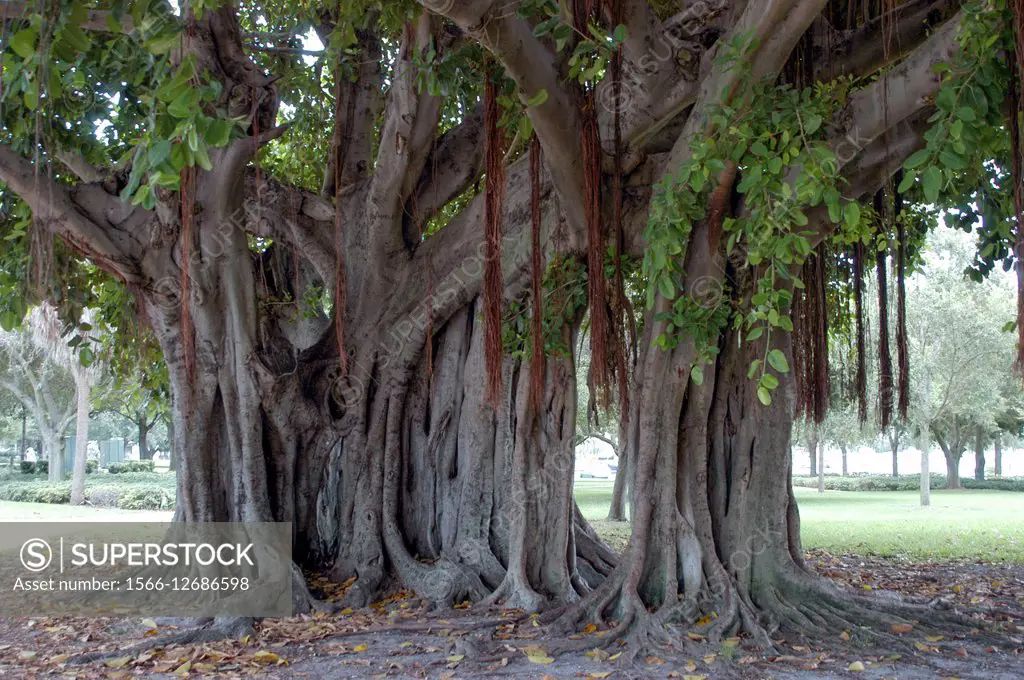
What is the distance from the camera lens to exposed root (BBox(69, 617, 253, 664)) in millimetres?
4438

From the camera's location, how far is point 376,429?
627cm

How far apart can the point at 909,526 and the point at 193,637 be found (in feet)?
34.0

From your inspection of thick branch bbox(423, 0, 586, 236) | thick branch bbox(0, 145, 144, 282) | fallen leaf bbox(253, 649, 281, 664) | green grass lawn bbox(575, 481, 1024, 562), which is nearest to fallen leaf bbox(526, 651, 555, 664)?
fallen leaf bbox(253, 649, 281, 664)

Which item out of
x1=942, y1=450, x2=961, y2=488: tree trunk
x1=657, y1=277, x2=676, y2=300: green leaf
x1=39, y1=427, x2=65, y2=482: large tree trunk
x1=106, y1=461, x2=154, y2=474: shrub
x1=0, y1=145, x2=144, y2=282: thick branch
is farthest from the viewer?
x1=106, y1=461, x2=154, y2=474: shrub

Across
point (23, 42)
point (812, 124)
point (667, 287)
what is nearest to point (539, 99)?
point (667, 287)

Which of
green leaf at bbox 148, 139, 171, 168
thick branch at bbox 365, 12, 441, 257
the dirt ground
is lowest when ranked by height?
the dirt ground

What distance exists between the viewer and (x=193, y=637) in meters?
4.74

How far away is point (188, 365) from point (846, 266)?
16.7 ft

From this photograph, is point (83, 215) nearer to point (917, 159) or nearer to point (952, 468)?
point (917, 159)

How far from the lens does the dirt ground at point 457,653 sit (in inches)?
161

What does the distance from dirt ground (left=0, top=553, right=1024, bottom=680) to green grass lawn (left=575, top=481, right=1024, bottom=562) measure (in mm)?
3964

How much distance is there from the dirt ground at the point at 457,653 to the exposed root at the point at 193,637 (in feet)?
0.13

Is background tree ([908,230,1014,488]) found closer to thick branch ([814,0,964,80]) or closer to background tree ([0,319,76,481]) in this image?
thick branch ([814,0,964,80])

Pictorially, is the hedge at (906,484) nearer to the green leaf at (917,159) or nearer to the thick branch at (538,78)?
the thick branch at (538,78)
